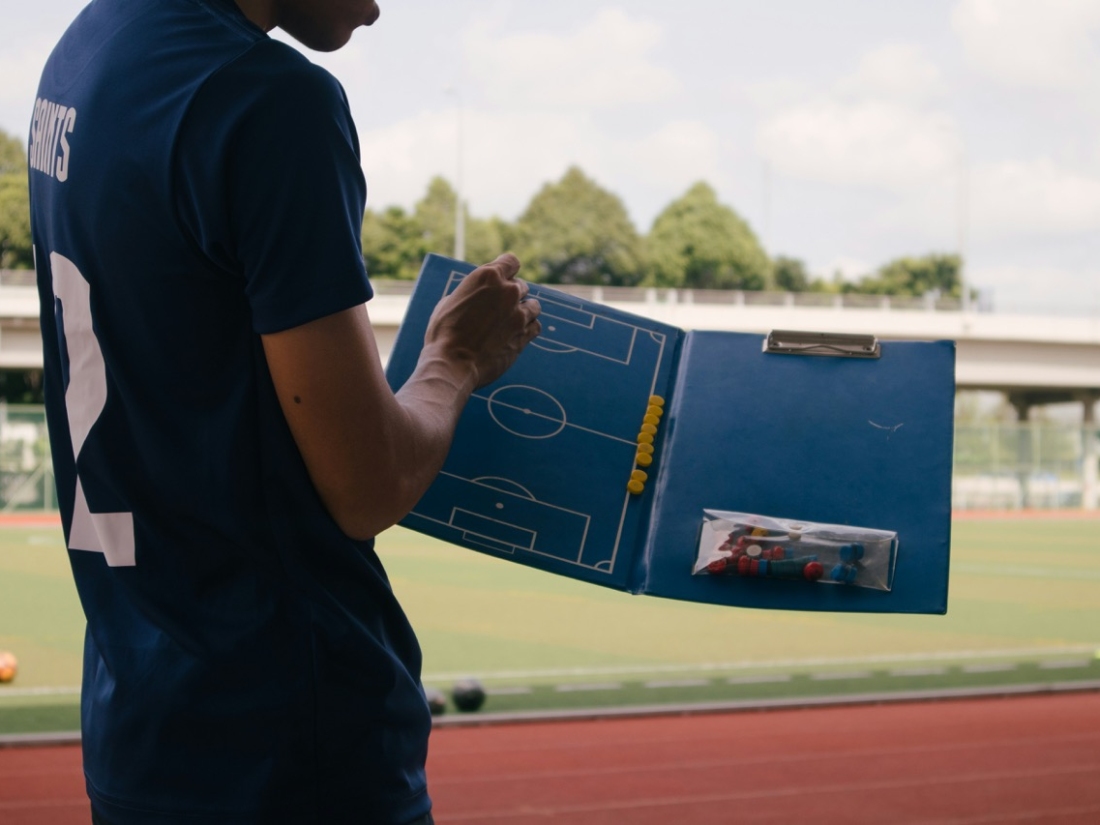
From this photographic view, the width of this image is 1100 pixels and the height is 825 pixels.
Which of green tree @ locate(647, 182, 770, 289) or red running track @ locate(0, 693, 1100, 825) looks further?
green tree @ locate(647, 182, 770, 289)

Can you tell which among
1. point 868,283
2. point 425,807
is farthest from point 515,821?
point 868,283

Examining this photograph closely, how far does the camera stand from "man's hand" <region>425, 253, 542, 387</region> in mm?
1303

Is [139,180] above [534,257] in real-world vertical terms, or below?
below

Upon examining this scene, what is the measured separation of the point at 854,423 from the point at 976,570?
48.2 feet

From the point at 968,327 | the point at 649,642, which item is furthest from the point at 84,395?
the point at 968,327

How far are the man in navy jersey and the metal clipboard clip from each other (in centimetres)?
84

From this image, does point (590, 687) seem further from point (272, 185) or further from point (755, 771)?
point (272, 185)

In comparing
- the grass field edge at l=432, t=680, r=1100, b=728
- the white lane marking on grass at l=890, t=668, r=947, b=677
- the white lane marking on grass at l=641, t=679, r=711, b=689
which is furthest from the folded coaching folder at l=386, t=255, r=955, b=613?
the white lane marking on grass at l=890, t=668, r=947, b=677

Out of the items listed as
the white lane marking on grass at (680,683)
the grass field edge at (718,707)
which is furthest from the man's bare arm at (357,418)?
the white lane marking on grass at (680,683)

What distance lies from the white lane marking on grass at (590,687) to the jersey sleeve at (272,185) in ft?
21.3

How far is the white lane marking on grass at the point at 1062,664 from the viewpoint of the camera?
27.4 feet

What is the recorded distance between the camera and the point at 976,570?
50.7ft

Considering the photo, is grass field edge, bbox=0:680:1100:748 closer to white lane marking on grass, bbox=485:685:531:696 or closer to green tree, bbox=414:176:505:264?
white lane marking on grass, bbox=485:685:531:696

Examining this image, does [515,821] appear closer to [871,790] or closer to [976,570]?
[871,790]
